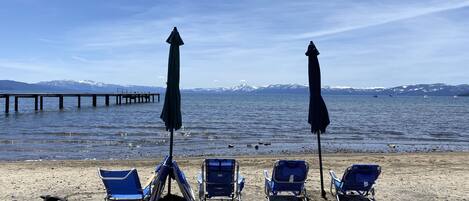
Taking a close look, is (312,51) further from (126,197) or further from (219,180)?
(126,197)

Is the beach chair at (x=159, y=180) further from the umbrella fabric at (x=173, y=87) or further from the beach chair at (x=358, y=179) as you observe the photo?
the beach chair at (x=358, y=179)

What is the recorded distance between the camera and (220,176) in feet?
28.3

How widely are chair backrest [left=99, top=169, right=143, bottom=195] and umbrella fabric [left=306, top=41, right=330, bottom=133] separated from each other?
3.40 metres

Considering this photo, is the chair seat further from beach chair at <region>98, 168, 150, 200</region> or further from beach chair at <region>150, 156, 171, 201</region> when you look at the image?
beach chair at <region>150, 156, 171, 201</region>

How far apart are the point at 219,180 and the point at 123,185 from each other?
1623mm

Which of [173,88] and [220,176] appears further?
[220,176]

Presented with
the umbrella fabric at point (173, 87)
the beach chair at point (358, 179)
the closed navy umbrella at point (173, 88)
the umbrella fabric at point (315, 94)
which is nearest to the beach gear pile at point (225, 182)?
the beach chair at point (358, 179)

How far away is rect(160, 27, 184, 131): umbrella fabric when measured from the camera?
8383 millimetres

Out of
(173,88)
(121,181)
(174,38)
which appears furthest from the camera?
(173,88)

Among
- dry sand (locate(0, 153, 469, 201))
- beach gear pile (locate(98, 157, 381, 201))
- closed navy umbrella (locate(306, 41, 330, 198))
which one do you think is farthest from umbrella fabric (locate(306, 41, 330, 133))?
dry sand (locate(0, 153, 469, 201))

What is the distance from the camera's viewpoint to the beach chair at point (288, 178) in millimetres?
8758

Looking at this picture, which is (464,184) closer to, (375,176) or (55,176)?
(375,176)

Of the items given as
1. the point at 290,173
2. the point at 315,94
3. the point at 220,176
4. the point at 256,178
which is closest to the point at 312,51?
the point at 315,94

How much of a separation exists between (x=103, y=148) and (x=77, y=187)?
1087cm
